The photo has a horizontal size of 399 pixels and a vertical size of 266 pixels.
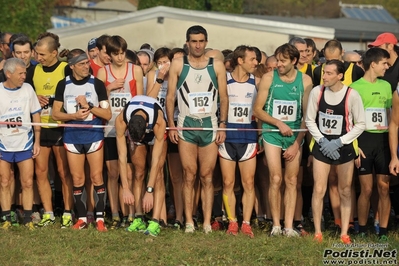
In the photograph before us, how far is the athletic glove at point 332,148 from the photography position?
9375mm

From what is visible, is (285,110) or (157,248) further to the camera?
(285,110)

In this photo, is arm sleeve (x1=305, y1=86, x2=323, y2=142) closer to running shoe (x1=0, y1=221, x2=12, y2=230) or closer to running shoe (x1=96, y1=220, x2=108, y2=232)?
running shoe (x1=96, y1=220, x2=108, y2=232)

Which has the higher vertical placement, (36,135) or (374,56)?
(374,56)

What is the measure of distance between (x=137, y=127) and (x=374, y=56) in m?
2.99

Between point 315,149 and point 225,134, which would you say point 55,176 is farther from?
point 315,149

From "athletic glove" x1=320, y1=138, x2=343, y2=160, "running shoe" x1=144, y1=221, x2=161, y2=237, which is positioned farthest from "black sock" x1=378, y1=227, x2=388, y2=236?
"running shoe" x1=144, y1=221, x2=161, y2=237

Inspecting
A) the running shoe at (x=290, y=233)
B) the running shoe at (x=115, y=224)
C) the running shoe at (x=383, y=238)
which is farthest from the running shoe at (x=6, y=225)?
the running shoe at (x=383, y=238)

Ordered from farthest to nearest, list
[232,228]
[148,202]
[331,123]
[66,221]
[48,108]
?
1. [48,108]
2. [66,221]
3. [232,228]
4. [148,202]
5. [331,123]

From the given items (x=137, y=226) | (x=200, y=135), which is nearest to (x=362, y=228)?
(x=200, y=135)

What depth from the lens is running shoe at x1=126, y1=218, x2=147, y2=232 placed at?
1009 centimetres

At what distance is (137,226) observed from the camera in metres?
10.1

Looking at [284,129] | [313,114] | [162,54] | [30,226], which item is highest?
[162,54]

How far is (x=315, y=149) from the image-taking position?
9.59m

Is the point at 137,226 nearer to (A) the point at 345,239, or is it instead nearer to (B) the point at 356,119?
(A) the point at 345,239
